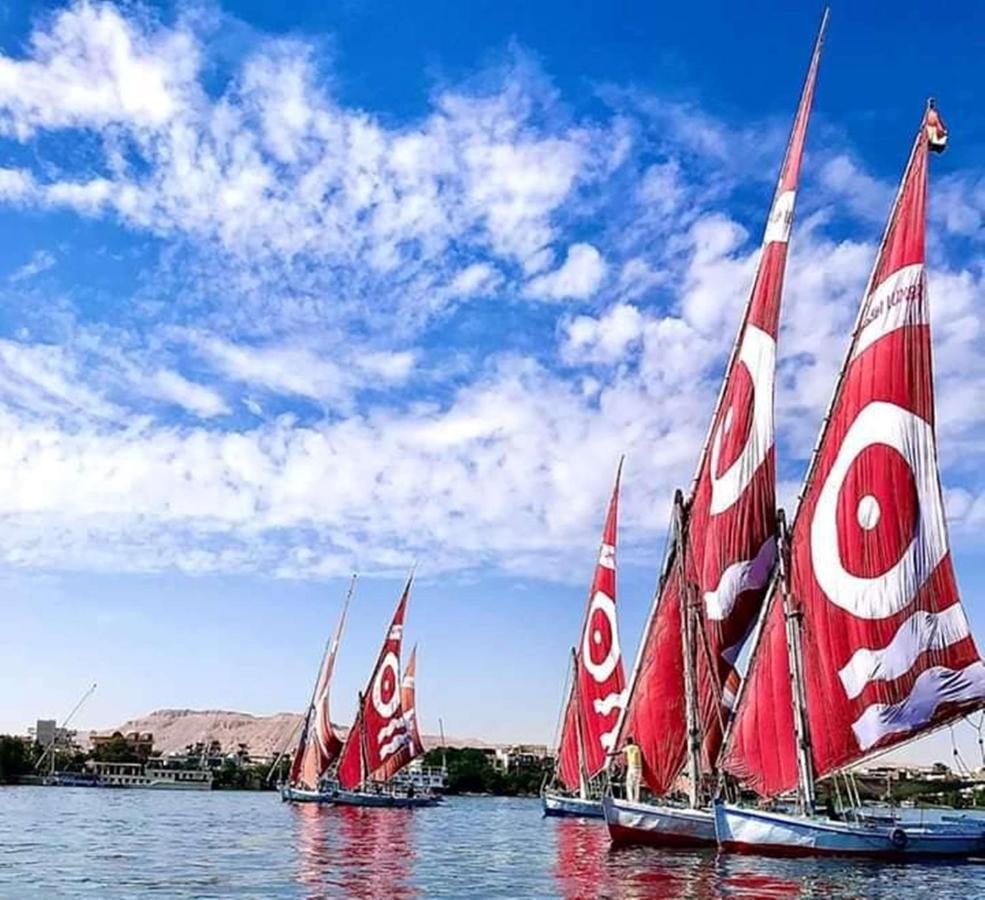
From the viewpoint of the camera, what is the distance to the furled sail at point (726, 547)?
40.4 metres

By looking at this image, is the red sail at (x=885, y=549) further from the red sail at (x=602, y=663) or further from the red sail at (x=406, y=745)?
the red sail at (x=406, y=745)

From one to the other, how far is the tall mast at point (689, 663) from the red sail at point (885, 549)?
14.4 ft

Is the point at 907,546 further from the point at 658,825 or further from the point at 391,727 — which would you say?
the point at 391,727

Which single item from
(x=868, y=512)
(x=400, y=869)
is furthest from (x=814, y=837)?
(x=400, y=869)

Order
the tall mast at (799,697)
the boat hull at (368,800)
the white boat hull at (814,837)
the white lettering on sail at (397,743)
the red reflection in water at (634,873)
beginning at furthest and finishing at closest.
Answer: the boat hull at (368,800), the white lettering on sail at (397,743), the tall mast at (799,697), the white boat hull at (814,837), the red reflection in water at (634,873)

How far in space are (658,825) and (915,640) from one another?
10.2m

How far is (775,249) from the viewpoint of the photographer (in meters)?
43.1

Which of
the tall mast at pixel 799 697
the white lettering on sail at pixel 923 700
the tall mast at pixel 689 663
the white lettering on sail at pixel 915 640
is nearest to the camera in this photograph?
the white lettering on sail at pixel 923 700

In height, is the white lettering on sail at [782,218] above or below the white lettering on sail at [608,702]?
above

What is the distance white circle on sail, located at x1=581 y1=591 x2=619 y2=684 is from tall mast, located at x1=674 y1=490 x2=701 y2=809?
2820cm

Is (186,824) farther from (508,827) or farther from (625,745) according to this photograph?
(625,745)

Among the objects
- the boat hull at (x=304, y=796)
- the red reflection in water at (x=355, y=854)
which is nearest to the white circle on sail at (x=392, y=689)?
the red reflection in water at (x=355, y=854)

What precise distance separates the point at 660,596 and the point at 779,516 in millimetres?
6286

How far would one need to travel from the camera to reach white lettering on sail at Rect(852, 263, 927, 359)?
37188 mm
